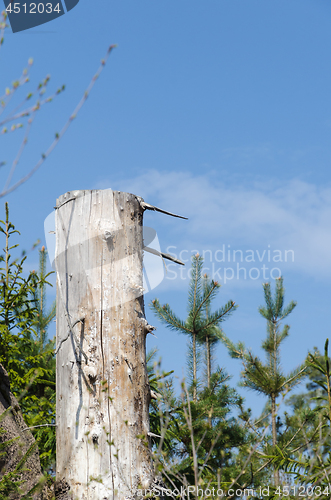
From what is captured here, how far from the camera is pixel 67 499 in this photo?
11.2 ft

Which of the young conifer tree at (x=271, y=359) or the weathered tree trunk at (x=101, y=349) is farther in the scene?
the young conifer tree at (x=271, y=359)

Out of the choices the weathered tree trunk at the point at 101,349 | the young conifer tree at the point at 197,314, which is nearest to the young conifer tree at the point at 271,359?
the young conifer tree at the point at 197,314

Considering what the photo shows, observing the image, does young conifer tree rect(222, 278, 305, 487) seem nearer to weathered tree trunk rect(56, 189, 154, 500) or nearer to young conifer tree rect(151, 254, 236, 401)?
young conifer tree rect(151, 254, 236, 401)

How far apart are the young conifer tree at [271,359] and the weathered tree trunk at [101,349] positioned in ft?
17.2

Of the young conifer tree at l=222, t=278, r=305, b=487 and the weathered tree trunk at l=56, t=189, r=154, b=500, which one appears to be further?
the young conifer tree at l=222, t=278, r=305, b=487

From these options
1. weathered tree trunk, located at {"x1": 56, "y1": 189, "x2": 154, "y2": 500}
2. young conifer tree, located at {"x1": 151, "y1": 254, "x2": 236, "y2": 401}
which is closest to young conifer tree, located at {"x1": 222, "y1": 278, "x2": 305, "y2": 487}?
young conifer tree, located at {"x1": 151, "y1": 254, "x2": 236, "y2": 401}

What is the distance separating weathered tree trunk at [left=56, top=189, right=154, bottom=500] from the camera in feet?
11.1

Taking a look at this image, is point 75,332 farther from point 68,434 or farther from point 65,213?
point 65,213

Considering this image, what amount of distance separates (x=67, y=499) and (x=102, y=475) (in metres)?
0.35

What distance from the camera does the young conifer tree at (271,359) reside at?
8.85m

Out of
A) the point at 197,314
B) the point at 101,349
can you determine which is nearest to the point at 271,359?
the point at 197,314

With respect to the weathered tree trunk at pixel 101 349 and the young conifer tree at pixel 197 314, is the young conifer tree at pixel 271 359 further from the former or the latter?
the weathered tree trunk at pixel 101 349

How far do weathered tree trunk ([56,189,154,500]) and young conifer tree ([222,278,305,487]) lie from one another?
523 cm

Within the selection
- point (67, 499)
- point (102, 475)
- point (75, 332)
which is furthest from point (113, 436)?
point (75, 332)
